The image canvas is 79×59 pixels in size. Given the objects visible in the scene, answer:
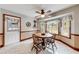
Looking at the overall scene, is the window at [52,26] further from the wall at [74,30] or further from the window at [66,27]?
the wall at [74,30]

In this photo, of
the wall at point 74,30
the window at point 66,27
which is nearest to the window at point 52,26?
the window at point 66,27

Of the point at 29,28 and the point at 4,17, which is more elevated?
the point at 4,17

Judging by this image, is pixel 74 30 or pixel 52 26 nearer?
pixel 52 26

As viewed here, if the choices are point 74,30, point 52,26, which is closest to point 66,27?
point 74,30

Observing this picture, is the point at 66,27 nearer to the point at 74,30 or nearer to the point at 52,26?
the point at 74,30

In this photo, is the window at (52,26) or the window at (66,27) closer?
the window at (52,26)

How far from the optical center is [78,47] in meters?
2.86

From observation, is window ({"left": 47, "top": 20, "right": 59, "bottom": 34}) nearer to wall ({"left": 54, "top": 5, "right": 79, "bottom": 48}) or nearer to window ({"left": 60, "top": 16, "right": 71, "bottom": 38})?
window ({"left": 60, "top": 16, "right": 71, "bottom": 38})

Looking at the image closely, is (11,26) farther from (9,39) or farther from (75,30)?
(75,30)

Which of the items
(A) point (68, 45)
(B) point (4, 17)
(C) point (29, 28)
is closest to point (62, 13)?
(A) point (68, 45)

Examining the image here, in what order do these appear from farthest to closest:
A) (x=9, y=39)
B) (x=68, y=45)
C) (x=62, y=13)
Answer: (x=9, y=39), (x=68, y=45), (x=62, y=13)

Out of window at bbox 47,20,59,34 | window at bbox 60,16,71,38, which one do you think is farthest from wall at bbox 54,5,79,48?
window at bbox 47,20,59,34

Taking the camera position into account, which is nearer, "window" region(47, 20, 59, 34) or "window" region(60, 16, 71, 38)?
"window" region(47, 20, 59, 34)
